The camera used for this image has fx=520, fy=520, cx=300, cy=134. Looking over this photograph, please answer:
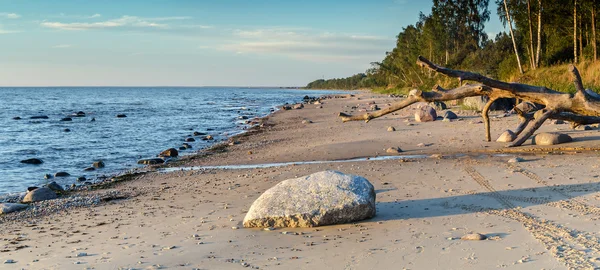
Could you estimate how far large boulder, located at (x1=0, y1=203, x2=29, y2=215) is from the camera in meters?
9.57

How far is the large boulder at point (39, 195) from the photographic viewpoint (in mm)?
10688

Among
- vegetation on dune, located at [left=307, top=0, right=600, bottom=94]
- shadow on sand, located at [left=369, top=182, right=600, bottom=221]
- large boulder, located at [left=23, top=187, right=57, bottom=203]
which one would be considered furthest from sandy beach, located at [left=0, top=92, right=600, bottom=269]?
vegetation on dune, located at [left=307, top=0, right=600, bottom=94]

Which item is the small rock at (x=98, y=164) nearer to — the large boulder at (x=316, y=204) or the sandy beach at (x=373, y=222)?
the sandy beach at (x=373, y=222)

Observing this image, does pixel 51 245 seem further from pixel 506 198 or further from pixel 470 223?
pixel 506 198

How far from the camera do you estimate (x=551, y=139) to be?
1373cm

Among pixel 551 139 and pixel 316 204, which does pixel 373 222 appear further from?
pixel 551 139

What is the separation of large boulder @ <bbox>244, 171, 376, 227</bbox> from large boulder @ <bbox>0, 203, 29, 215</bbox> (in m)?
5.17

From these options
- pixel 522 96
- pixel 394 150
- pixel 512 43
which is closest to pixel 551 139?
pixel 522 96

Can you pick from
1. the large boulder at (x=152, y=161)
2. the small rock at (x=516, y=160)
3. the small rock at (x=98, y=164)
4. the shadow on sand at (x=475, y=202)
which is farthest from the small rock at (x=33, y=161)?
the small rock at (x=516, y=160)

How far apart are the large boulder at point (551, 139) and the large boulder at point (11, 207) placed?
40.5ft

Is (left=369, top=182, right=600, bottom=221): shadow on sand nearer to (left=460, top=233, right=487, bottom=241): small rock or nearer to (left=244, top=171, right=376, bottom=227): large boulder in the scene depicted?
(left=244, top=171, right=376, bottom=227): large boulder

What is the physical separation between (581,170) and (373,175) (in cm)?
399

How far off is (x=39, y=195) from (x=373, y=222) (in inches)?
290

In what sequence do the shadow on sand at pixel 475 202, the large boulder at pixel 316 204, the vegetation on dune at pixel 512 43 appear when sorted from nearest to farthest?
1. the large boulder at pixel 316 204
2. the shadow on sand at pixel 475 202
3. the vegetation on dune at pixel 512 43
